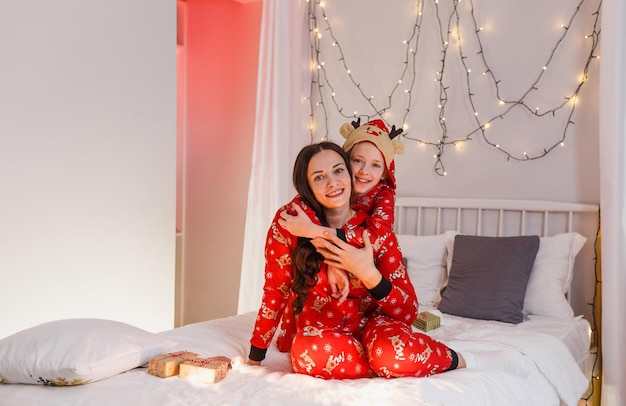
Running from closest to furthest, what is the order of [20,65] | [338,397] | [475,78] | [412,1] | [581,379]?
[338,397] < [581,379] < [20,65] < [475,78] < [412,1]

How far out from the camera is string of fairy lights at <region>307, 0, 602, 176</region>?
9.00 ft

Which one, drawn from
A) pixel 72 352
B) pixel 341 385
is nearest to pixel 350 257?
pixel 341 385

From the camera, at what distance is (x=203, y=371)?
162cm

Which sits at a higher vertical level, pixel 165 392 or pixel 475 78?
pixel 475 78

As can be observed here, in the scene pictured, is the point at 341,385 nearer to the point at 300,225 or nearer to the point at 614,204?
the point at 300,225

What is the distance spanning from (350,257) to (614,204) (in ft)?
3.95

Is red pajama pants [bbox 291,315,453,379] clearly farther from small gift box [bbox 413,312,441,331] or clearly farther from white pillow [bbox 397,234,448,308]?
white pillow [bbox 397,234,448,308]

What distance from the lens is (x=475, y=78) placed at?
2973 millimetres

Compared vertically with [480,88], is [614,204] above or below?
below

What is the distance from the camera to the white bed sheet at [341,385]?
4.83 feet

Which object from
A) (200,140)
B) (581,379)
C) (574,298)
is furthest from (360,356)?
(200,140)

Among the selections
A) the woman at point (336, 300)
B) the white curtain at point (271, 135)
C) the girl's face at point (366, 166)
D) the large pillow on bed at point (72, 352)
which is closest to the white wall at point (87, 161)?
the white curtain at point (271, 135)

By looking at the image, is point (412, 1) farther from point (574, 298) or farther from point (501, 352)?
point (501, 352)

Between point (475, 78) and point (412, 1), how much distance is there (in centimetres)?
56
